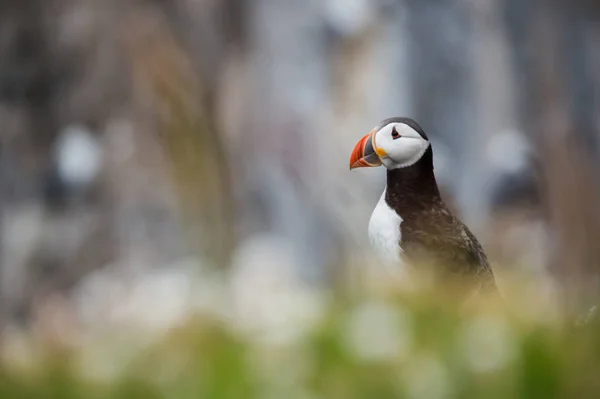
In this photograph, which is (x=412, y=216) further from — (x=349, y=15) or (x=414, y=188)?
(x=349, y=15)

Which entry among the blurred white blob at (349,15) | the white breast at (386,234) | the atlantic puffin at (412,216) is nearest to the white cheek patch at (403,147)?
the atlantic puffin at (412,216)

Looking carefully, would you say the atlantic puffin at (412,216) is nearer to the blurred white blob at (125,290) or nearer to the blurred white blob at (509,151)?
the blurred white blob at (125,290)

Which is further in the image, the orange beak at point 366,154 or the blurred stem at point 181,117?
the blurred stem at point 181,117

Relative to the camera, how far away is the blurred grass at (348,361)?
0.75 metres

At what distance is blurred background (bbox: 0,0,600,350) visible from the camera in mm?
2617

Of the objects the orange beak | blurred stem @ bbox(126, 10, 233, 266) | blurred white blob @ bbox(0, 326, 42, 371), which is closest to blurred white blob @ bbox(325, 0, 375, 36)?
blurred stem @ bbox(126, 10, 233, 266)

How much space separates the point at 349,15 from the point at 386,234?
5.12 feet

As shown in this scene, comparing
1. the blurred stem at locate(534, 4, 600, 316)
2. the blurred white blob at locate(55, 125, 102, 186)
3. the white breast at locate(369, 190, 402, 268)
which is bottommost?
the white breast at locate(369, 190, 402, 268)

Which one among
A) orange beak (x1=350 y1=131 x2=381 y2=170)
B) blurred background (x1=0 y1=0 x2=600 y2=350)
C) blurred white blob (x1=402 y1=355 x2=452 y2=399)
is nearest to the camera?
blurred white blob (x1=402 y1=355 x2=452 y2=399)

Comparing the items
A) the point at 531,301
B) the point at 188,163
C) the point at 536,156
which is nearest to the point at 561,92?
the point at 536,156

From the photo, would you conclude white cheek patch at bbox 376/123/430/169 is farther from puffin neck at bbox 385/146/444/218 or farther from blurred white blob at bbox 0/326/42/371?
blurred white blob at bbox 0/326/42/371

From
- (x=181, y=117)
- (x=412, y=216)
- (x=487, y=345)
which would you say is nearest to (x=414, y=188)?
(x=412, y=216)

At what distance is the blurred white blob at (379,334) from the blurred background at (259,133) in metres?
1.56

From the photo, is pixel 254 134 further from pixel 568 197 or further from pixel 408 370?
pixel 408 370
